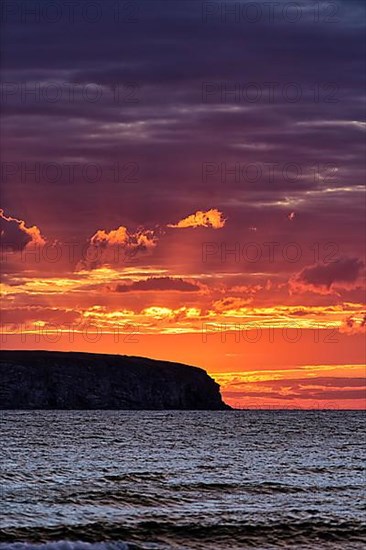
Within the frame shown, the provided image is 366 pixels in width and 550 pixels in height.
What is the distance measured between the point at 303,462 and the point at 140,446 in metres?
28.4

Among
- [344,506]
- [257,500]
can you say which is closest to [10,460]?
[257,500]

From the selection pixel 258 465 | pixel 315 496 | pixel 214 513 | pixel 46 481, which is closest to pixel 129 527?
pixel 214 513

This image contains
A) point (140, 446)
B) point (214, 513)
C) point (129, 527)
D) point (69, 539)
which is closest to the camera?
point (69, 539)

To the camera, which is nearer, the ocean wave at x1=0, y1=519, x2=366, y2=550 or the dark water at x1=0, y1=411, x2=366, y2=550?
the ocean wave at x1=0, y1=519, x2=366, y2=550

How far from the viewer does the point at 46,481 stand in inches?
2098

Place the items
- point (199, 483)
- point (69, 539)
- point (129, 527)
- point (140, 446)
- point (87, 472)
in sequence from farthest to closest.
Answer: point (140, 446) < point (87, 472) < point (199, 483) < point (129, 527) < point (69, 539)

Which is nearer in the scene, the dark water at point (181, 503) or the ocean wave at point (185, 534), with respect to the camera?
the ocean wave at point (185, 534)

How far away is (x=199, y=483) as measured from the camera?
5241 centimetres

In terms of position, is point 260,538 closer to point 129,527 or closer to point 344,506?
point 129,527

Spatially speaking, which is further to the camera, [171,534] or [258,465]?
[258,465]

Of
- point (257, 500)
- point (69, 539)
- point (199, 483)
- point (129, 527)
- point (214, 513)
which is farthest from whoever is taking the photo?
point (199, 483)

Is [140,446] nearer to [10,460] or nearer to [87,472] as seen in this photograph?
[10,460]

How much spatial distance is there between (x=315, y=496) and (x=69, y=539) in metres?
17.3

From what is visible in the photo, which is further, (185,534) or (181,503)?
(181,503)
